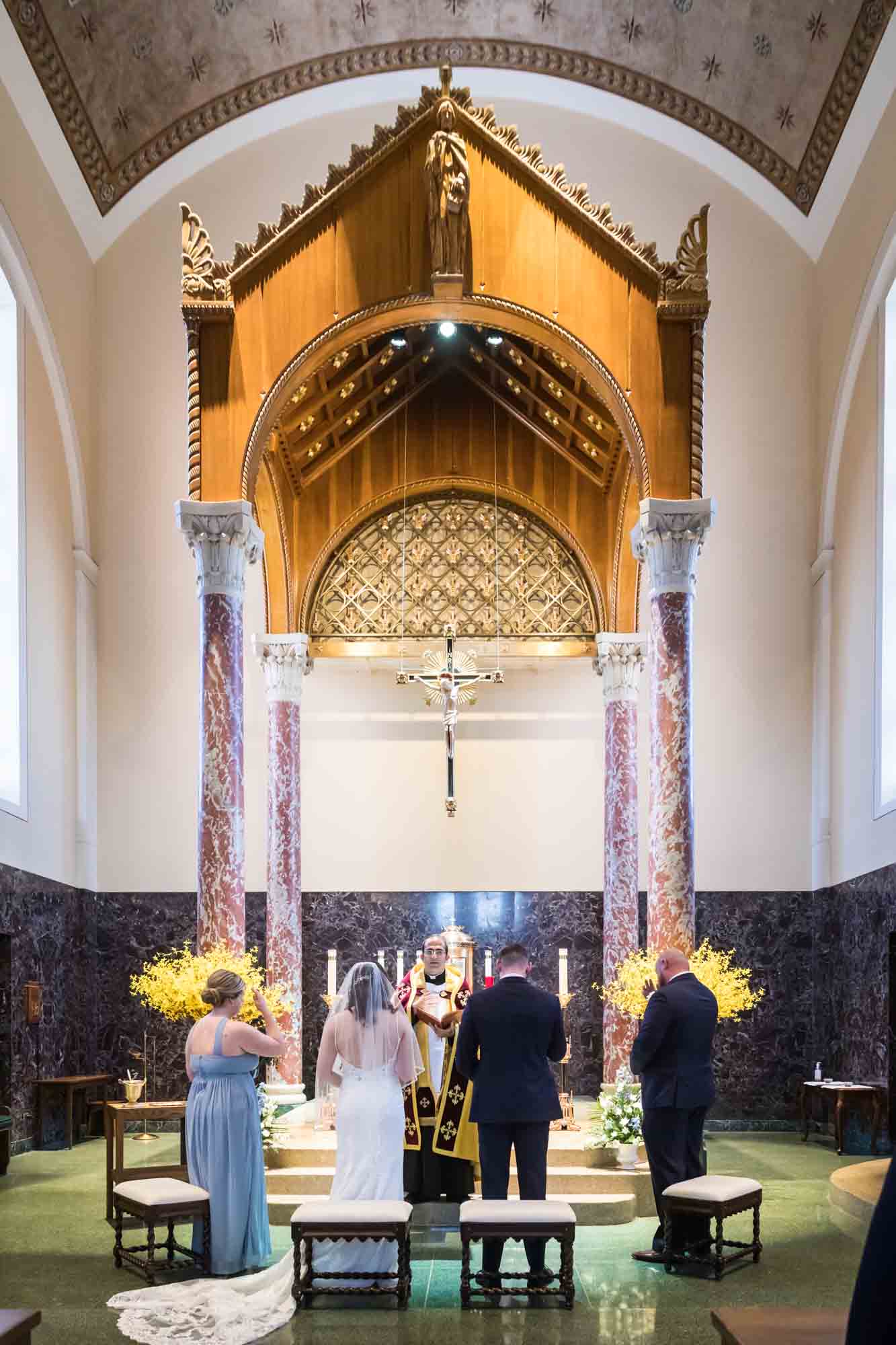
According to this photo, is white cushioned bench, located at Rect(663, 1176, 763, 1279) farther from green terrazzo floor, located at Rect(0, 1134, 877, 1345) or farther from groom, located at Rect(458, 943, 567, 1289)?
groom, located at Rect(458, 943, 567, 1289)

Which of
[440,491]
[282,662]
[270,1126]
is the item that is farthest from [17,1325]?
[440,491]

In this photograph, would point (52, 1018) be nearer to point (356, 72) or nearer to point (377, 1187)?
point (377, 1187)

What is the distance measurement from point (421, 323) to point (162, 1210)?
22.5 feet

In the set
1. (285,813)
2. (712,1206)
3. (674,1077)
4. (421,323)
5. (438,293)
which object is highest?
(438,293)

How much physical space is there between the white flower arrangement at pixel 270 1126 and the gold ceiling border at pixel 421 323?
4.39 metres

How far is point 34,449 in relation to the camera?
565 inches

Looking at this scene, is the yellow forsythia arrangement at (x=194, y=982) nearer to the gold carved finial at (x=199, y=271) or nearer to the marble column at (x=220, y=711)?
the marble column at (x=220, y=711)

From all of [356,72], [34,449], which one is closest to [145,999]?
[34,449]

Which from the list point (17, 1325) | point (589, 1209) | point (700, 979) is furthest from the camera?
point (700, 979)

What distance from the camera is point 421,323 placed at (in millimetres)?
11711

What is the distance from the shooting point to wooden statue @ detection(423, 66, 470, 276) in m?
11.3

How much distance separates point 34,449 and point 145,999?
18.7ft

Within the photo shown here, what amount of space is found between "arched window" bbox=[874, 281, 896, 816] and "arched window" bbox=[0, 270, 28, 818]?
759 centimetres

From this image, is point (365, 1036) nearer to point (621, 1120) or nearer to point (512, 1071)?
Result: point (512, 1071)
